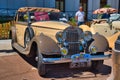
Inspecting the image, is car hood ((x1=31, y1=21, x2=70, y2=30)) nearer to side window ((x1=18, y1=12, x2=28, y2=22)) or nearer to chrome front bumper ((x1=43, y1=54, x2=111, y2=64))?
side window ((x1=18, y1=12, x2=28, y2=22))

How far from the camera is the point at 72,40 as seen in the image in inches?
302

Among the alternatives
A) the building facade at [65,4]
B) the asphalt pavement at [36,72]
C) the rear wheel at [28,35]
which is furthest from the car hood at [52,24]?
the building facade at [65,4]

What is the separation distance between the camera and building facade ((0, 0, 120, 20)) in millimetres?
22081

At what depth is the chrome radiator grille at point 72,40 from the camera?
25.0 ft

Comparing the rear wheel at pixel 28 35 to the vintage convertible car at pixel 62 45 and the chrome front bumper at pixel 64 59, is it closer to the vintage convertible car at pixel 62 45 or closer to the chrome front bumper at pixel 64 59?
the vintage convertible car at pixel 62 45

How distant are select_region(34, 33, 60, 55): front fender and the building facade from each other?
49.0ft

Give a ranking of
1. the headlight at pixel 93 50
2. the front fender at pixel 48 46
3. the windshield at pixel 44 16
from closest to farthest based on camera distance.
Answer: the front fender at pixel 48 46 < the headlight at pixel 93 50 < the windshield at pixel 44 16

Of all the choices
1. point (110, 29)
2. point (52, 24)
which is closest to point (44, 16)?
point (52, 24)

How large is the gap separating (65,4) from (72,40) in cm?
1785

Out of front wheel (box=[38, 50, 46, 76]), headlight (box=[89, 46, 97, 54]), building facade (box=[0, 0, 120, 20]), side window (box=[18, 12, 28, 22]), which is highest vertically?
building facade (box=[0, 0, 120, 20])

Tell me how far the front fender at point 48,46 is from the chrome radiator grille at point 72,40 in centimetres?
41

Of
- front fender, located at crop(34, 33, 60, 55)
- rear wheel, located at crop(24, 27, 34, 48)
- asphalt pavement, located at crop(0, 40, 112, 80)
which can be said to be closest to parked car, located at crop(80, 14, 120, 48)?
asphalt pavement, located at crop(0, 40, 112, 80)

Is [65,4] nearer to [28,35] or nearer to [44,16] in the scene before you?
[44,16]

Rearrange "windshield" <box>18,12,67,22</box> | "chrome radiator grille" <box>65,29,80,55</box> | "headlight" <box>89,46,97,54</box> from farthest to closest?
"windshield" <box>18,12,67,22</box> → "headlight" <box>89,46,97,54</box> → "chrome radiator grille" <box>65,29,80,55</box>
